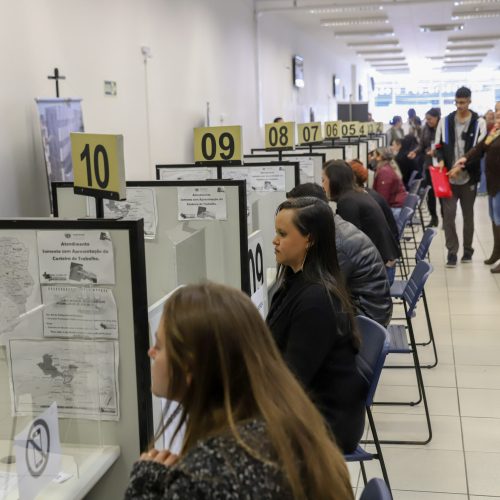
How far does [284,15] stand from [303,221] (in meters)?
10.8

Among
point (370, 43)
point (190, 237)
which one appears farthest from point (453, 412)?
point (370, 43)

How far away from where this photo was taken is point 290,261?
261 cm

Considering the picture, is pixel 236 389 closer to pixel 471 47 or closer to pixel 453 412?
pixel 453 412

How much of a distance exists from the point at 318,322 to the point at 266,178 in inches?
89.4

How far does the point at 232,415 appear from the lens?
3.79ft

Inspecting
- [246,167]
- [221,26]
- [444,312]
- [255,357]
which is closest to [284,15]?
[221,26]

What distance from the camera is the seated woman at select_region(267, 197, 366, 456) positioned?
7.60 ft

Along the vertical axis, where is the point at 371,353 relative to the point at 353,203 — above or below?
below

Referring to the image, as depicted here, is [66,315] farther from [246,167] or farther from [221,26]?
[221,26]

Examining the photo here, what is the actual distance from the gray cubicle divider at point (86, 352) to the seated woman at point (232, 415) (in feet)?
2.34

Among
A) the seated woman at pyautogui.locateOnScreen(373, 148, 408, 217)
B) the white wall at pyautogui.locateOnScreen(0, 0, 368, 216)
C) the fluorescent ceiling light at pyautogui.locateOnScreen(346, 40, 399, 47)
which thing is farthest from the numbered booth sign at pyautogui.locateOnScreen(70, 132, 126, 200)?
the fluorescent ceiling light at pyautogui.locateOnScreen(346, 40, 399, 47)

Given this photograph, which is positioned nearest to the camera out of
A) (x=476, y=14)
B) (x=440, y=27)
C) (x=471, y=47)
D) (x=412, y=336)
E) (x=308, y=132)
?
(x=412, y=336)

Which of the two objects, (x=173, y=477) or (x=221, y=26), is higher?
(x=221, y=26)

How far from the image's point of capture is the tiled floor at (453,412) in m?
3.25
